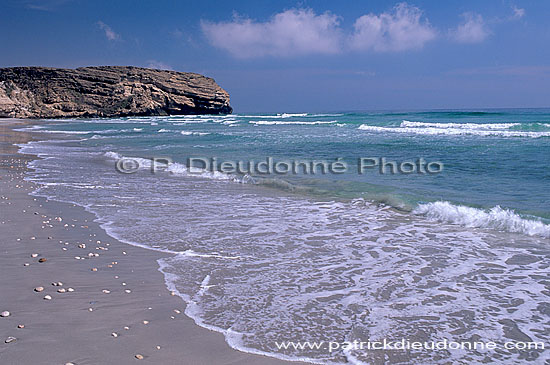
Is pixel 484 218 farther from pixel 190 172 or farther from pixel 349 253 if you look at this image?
pixel 190 172

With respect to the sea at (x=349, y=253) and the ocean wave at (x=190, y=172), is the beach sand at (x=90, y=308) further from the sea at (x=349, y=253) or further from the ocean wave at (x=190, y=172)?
the ocean wave at (x=190, y=172)

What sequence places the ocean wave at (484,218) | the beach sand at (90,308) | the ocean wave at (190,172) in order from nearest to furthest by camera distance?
the beach sand at (90,308)
the ocean wave at (484,218)
the ocean wave at (190,172)

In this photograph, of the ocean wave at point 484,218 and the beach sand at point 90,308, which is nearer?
the beach sand at point 90,308

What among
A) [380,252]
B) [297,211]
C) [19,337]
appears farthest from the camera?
[297,211]

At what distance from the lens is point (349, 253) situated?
4598 mm

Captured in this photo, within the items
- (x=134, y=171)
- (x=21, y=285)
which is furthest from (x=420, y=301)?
(x=134, y=171)

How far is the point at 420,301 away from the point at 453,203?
3934mm

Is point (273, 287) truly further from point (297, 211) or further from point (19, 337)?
point (297, 211)

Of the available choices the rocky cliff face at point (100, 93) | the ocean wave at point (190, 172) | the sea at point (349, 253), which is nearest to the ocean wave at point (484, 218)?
the sea at point (349, 253)

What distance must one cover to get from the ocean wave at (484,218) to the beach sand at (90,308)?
411 centimetres

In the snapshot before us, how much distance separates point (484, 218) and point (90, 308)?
5.11 meters

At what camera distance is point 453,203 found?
Answer: 22.4 feet

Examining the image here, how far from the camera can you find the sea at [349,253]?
282 cm

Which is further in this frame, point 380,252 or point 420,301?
point 380,252
